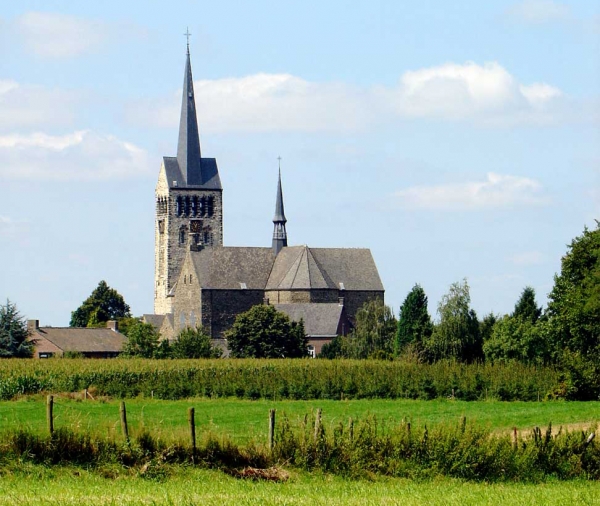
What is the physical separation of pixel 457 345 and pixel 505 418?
41559mm

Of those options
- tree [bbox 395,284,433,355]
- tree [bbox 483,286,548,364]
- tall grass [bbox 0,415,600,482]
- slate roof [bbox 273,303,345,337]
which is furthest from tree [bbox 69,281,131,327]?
tall grass [bbox 0,415,600,482]

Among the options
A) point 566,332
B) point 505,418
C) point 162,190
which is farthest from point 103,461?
point 162,190

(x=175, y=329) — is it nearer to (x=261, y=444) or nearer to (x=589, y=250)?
(x=589, y=250)

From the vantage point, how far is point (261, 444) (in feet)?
73.9

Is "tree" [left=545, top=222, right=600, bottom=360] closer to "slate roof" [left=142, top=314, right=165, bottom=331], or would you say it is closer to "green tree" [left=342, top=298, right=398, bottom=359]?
"green tree" [left=342, top=298, right=398, bottom=359]

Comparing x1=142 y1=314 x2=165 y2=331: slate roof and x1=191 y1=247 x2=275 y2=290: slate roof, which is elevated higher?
x1=191 y1=247 x2=275 y2=290: slate roof

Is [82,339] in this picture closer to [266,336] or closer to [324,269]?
[266,336]

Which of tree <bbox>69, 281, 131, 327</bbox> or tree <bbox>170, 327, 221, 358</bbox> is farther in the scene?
tree <bbox>69, 281, 131, 327</bbox>

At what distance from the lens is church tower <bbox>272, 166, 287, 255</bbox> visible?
348 ft

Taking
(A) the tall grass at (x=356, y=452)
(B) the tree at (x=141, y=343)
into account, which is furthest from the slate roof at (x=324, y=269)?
(A) the tall grass at (x=356, y=452)

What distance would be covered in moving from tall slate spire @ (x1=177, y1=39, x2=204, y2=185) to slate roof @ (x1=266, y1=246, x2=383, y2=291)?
17.0 m

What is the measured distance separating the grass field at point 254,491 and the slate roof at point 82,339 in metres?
73.2

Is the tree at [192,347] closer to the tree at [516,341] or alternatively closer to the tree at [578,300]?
the tree at [516,341]

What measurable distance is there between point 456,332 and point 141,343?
19.9 meters
